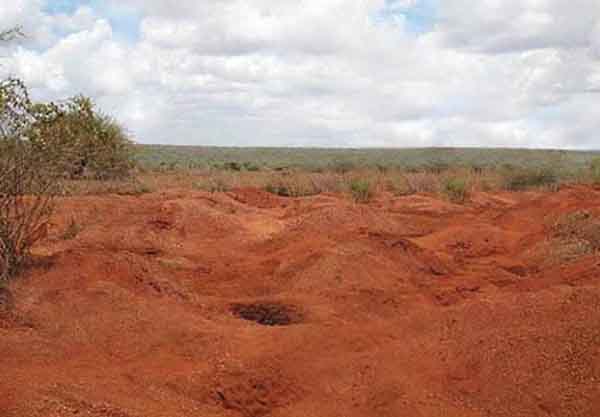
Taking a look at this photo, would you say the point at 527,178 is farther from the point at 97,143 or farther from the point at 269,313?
the point at 269,313

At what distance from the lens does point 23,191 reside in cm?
980

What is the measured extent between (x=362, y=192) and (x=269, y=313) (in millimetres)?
14089

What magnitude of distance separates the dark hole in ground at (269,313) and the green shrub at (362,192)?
13.6 metres

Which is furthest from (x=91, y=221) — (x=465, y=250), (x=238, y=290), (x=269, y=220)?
(x=465, y=250)

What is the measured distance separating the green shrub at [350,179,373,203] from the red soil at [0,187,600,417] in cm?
969

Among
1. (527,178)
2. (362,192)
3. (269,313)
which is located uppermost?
(527,178)

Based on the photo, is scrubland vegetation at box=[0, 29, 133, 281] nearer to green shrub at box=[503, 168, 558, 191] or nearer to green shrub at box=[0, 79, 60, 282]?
green shrub at box=[0, 79, 60, 282]

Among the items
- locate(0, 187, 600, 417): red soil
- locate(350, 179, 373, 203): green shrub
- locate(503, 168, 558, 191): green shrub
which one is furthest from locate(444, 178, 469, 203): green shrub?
locate(0, 187, 600, 417): red soil

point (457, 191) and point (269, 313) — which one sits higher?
point (457, 191)

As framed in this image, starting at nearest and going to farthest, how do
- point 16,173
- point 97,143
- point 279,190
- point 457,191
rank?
point 16,173
point 97,143
point 457,191
point 279,190

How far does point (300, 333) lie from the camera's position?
7988mm

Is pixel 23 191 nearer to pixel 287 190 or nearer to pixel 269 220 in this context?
pixel 269 220

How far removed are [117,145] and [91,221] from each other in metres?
11.3

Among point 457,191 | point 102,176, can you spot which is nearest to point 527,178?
point 457,191
